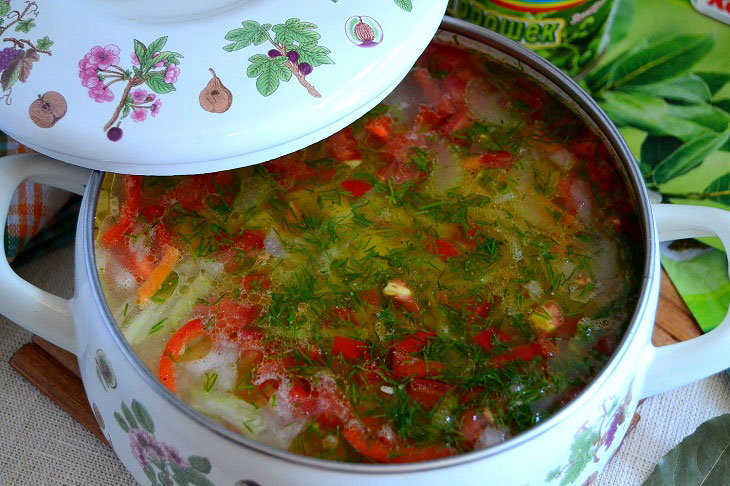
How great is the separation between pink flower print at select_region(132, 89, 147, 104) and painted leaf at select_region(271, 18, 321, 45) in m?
0.20

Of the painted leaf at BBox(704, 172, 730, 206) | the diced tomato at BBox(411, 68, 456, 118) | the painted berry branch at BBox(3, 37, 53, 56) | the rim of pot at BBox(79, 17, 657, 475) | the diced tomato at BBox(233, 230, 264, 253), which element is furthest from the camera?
the painted leaf at BBox(704, 172, 730, 206)

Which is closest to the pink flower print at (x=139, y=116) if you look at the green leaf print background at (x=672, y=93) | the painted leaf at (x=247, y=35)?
the painted leaf at (x=247, y=35)

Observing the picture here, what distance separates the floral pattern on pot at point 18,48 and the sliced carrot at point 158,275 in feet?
1.13

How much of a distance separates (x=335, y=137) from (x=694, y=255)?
2.63ft

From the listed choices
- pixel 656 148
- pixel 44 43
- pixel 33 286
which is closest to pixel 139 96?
pixel 44 43

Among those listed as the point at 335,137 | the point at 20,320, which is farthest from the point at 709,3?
the point at 20,320

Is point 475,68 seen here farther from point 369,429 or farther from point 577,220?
point 369,429

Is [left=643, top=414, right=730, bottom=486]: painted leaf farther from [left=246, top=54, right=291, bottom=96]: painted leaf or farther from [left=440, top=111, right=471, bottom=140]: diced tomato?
[left=246, top=54, right=291, bottom=96]: painted leaf

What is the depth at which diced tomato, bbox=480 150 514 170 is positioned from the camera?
1.42m

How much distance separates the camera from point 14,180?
3.98 feet

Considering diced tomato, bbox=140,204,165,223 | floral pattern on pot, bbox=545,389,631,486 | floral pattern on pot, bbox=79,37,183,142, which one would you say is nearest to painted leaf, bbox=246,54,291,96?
floral pattern on pot, bbox=79,37,183,142

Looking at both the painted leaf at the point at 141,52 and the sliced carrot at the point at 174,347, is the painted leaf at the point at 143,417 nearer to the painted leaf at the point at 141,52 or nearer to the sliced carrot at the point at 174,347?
the sliced carrot at the point at 174,347

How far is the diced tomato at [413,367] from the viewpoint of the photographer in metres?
1.16

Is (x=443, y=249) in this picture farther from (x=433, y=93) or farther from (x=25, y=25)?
(x=25, y=25)
